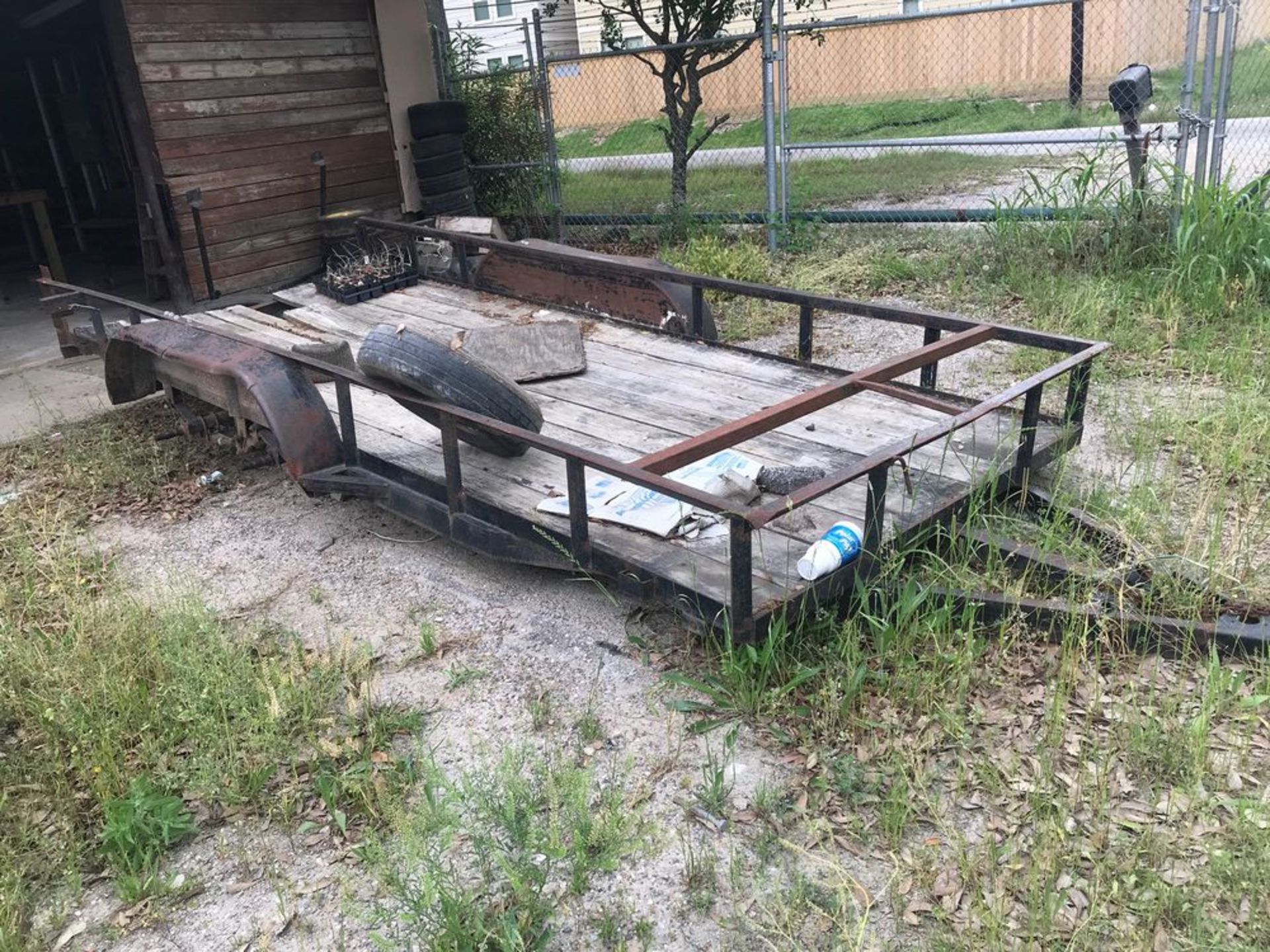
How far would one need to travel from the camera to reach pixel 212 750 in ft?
10.1

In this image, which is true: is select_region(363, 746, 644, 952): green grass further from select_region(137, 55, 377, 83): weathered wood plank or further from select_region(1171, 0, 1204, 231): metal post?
select_region(137, 55, 377, 83): weathered wood plank

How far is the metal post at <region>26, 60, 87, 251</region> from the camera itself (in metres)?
12.5

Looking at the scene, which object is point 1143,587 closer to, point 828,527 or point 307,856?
point 828,527

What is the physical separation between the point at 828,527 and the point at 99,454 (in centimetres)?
408

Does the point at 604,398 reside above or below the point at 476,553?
above

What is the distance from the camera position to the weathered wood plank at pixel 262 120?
8141mm

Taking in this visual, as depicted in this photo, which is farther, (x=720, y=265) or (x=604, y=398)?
(x=720, y=265)

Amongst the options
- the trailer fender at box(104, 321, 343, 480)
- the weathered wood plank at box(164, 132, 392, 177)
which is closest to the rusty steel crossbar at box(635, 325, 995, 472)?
the trailer fender at box(104, 321, 343, 480)

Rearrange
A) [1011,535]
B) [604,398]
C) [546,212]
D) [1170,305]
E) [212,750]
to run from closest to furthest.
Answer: [212,750] → [1011,535] → [604,398] → [1170,305] → [546,212]

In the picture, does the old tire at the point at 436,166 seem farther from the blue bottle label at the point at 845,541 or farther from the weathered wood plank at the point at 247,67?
the blue bottle label at the point at 845,541

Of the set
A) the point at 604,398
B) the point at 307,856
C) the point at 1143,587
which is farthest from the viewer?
the point at 604,398

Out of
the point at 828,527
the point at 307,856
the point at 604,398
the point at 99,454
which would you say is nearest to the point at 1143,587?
the point at 828,527

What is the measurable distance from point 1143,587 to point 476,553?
8.29 feet

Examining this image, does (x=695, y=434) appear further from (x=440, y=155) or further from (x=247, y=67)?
(x=440, y=155)
